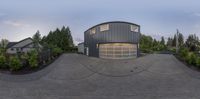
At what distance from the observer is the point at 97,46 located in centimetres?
2738

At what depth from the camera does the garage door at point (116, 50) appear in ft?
84.0

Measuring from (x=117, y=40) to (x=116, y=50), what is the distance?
55.1 inches

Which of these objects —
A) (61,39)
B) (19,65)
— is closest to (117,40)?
(19,65)

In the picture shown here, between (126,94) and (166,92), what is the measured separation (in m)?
2.13

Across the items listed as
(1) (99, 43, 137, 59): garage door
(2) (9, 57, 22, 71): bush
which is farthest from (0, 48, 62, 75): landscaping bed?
(1) (99, 43, 137, 59): garage door

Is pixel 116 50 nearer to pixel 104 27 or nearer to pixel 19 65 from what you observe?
pixel 104 27

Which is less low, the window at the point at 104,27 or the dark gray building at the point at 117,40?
the window at the point at 104,27

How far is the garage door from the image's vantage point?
84.0 ft

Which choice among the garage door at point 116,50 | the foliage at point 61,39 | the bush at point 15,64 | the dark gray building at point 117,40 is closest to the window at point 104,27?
the dark gray building at point 117,40

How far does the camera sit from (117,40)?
83.0 feet

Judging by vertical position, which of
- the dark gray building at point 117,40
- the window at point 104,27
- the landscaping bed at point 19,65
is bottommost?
the landscaping bed at point 19,65

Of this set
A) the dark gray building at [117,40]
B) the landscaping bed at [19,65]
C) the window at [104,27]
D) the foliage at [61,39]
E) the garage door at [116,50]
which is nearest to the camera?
the landscaping bed at [19,65]

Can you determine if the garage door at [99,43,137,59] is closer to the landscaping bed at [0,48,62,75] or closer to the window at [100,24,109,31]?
the window at [100,24,109,31]

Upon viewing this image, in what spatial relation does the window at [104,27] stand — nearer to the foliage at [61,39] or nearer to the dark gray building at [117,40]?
the dark gray building at [117,40]
